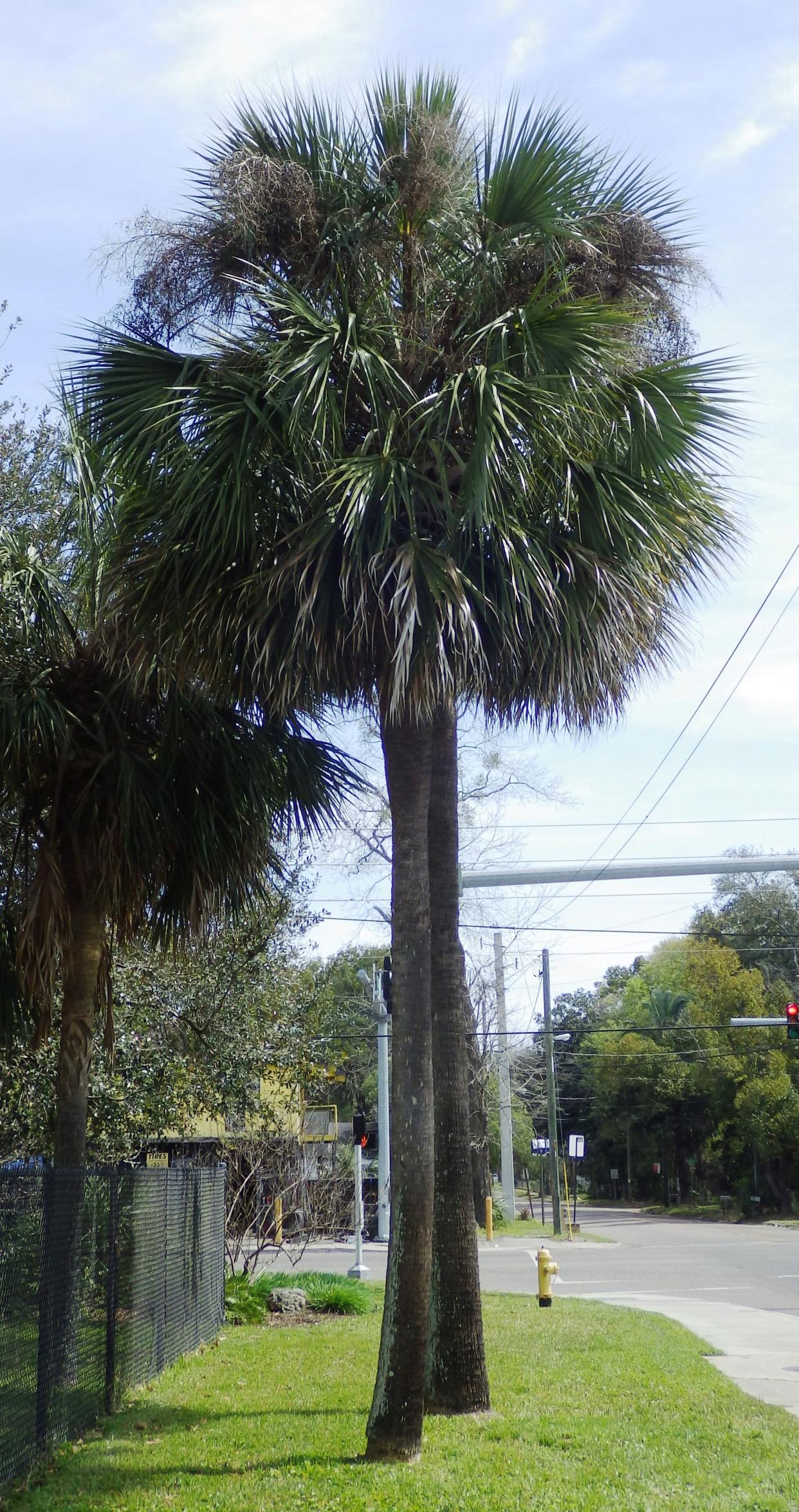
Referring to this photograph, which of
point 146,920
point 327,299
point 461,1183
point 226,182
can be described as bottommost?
point 461,1183

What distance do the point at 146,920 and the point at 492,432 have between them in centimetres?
490

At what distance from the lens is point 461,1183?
866cm

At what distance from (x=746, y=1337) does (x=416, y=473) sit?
10368mm

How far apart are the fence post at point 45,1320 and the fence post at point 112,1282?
1500 mm

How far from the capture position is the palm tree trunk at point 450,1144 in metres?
8.27

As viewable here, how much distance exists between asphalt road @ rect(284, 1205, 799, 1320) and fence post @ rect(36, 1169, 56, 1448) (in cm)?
1196

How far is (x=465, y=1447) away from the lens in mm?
7281

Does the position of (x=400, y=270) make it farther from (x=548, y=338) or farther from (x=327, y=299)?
(x=548, y=338)

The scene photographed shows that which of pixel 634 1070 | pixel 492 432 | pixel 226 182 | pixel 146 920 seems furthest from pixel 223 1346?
pixel 634 1070

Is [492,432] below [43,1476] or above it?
above

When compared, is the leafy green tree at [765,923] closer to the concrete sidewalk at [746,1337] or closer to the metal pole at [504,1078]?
the metal pole at [504,1078]

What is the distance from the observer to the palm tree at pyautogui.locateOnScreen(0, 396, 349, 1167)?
29.3ft

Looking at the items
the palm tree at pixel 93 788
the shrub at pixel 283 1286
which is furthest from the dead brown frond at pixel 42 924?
the shrub at pixel 283 1286

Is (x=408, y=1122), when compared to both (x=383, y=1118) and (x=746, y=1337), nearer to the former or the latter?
(x=746, y=1337)
